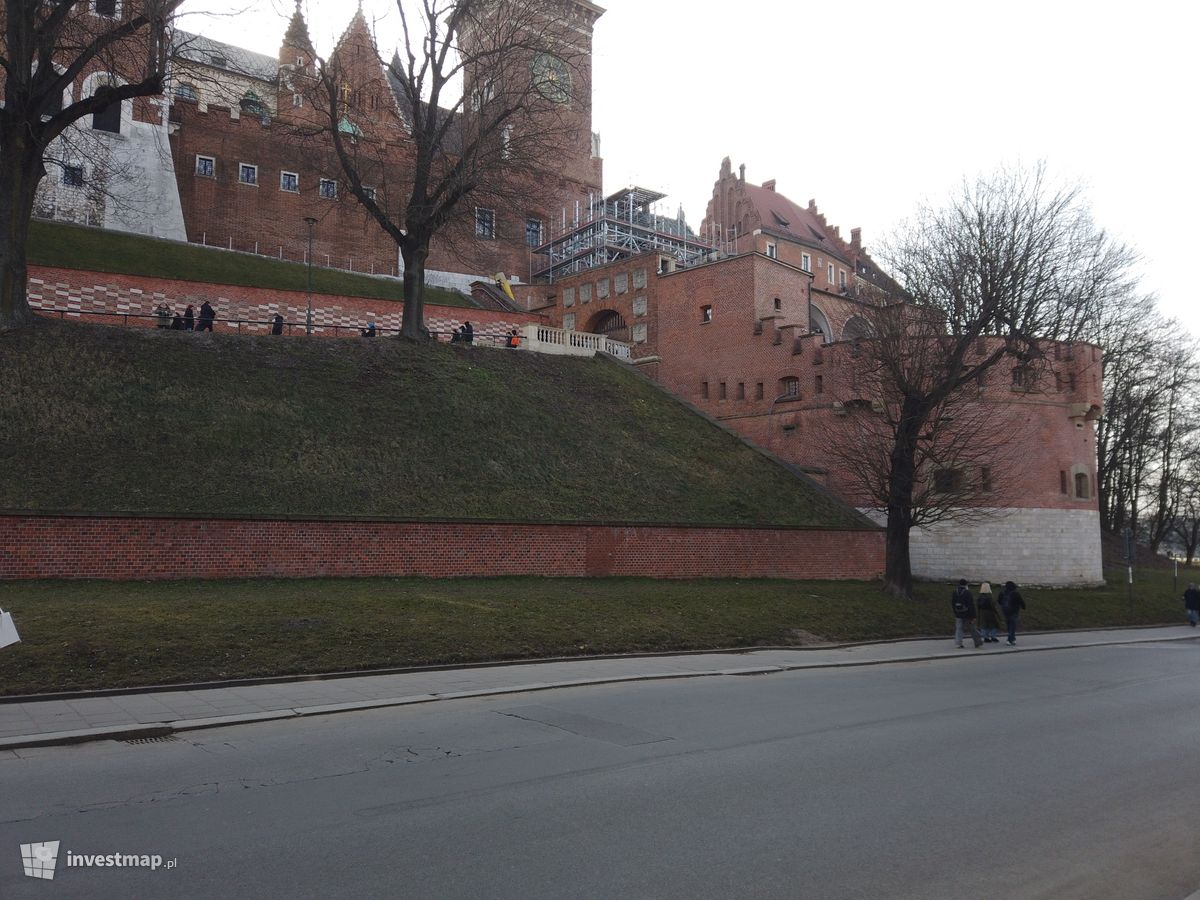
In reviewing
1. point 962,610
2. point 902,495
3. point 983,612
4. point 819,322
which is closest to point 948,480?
point 902,495

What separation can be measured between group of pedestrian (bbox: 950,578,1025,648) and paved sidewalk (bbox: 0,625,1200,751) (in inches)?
80.7

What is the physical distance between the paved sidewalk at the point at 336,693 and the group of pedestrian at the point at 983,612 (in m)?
2.05

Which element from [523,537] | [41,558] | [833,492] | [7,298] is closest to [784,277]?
[833,492]

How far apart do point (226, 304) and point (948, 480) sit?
2750cm

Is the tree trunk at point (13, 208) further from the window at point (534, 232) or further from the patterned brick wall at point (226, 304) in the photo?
the window at point (534, 232)

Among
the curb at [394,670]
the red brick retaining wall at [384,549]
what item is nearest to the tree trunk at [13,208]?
the red brick retaining wall at [384,549]

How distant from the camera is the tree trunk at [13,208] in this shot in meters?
21.7

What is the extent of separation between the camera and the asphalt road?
5.21m

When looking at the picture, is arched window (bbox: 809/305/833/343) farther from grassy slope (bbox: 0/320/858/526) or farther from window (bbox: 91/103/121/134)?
window (bbox: 91/103/121/134)

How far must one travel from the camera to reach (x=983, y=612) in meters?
20.2

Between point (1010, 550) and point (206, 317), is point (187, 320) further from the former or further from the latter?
point (1010, 550)

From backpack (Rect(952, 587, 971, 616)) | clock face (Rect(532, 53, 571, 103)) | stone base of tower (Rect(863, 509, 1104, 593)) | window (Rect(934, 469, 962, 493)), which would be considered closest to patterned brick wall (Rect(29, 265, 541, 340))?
clock face (Rect(532, 53, 571, 103))

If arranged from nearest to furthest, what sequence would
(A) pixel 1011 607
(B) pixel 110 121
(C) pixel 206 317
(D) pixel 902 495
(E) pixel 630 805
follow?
(E) pixel 630 805 < (A) pixel 1011 607 < (D) pixel 902 495 < (C) pixel 206 317 < (B) pixel 110 121

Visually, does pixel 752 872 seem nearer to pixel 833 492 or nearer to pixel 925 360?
pixel 925 360
